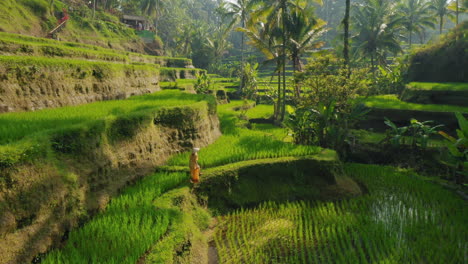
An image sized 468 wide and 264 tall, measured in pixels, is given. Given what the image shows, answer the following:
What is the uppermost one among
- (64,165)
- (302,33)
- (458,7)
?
(458,7)

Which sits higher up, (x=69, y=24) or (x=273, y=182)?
(x=69, y=24)

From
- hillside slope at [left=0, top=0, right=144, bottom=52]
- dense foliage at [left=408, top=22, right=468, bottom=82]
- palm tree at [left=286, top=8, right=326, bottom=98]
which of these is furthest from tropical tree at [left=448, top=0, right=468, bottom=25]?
hillside slope at [left=0, top=0, right=144, bottom=52]

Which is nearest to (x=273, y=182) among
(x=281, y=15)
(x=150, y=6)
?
(x=281, y=15)

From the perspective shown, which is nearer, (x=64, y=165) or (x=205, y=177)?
(x=64, y=165)

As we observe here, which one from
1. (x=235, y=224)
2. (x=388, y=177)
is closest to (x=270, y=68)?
(x=388, y=177)

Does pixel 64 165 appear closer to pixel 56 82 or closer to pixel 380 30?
pixel 56 82

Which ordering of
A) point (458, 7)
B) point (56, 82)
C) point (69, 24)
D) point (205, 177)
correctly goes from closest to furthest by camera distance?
point (205, 177)
point (56, 82)
point (69, 24)
point (458, 7)
